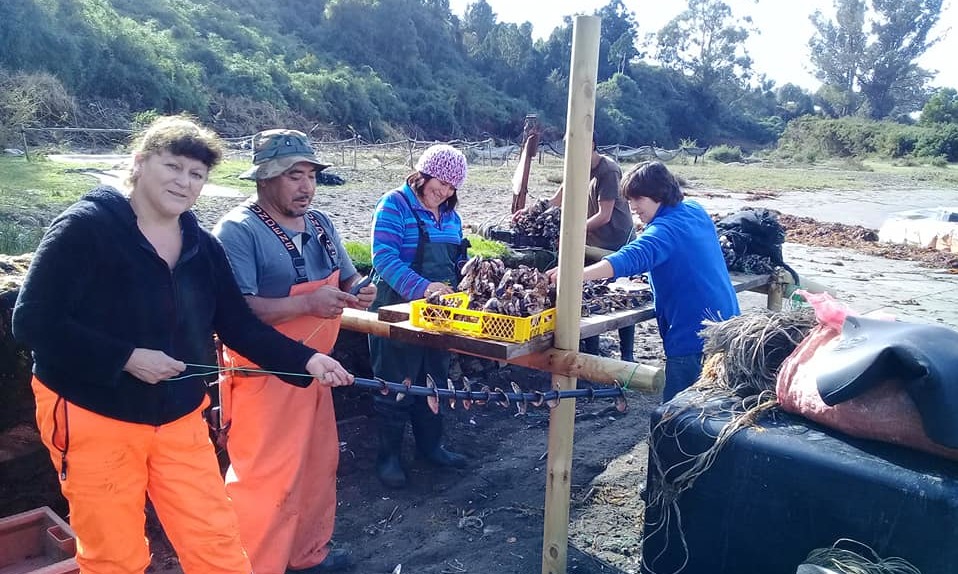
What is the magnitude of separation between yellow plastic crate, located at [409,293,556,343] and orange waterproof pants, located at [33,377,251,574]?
1.14 m

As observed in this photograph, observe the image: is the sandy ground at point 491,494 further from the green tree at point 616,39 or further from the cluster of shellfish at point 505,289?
the green tree at point 616,39

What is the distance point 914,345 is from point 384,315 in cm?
229

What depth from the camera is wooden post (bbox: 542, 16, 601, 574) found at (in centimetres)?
307

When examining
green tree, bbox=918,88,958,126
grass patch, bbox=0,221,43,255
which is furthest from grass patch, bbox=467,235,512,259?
green tree, bbox=918,88,958,126

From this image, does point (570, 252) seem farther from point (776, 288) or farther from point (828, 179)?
point (828, 179)

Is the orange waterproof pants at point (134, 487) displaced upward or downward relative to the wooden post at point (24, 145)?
downward

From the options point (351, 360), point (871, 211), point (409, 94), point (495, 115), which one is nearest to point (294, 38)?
point (409, 94)

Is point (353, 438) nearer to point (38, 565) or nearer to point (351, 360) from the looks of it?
point (351, 360)

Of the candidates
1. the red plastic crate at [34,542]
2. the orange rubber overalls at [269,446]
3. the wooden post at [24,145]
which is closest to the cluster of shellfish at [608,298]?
the orange rubber overalls at [269,446]

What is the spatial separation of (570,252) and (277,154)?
51.4 inches

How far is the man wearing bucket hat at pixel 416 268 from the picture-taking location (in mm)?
3979

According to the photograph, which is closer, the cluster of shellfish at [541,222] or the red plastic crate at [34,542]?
the red plastic crate at [34,542]

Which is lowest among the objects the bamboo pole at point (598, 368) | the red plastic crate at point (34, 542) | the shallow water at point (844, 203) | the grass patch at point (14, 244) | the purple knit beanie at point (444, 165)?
the shallow water at point (844, 203)

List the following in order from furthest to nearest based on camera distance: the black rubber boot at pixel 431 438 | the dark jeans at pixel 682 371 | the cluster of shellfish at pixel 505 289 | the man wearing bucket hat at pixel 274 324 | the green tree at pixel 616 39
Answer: the green tree at pixel 616 39
the black rubber boot at pixel 431 438
the dark jeans at pixel 682 371
the cluster of shellfish at pixel 505 289
the man wearing bucket hat at pixel 274 324
